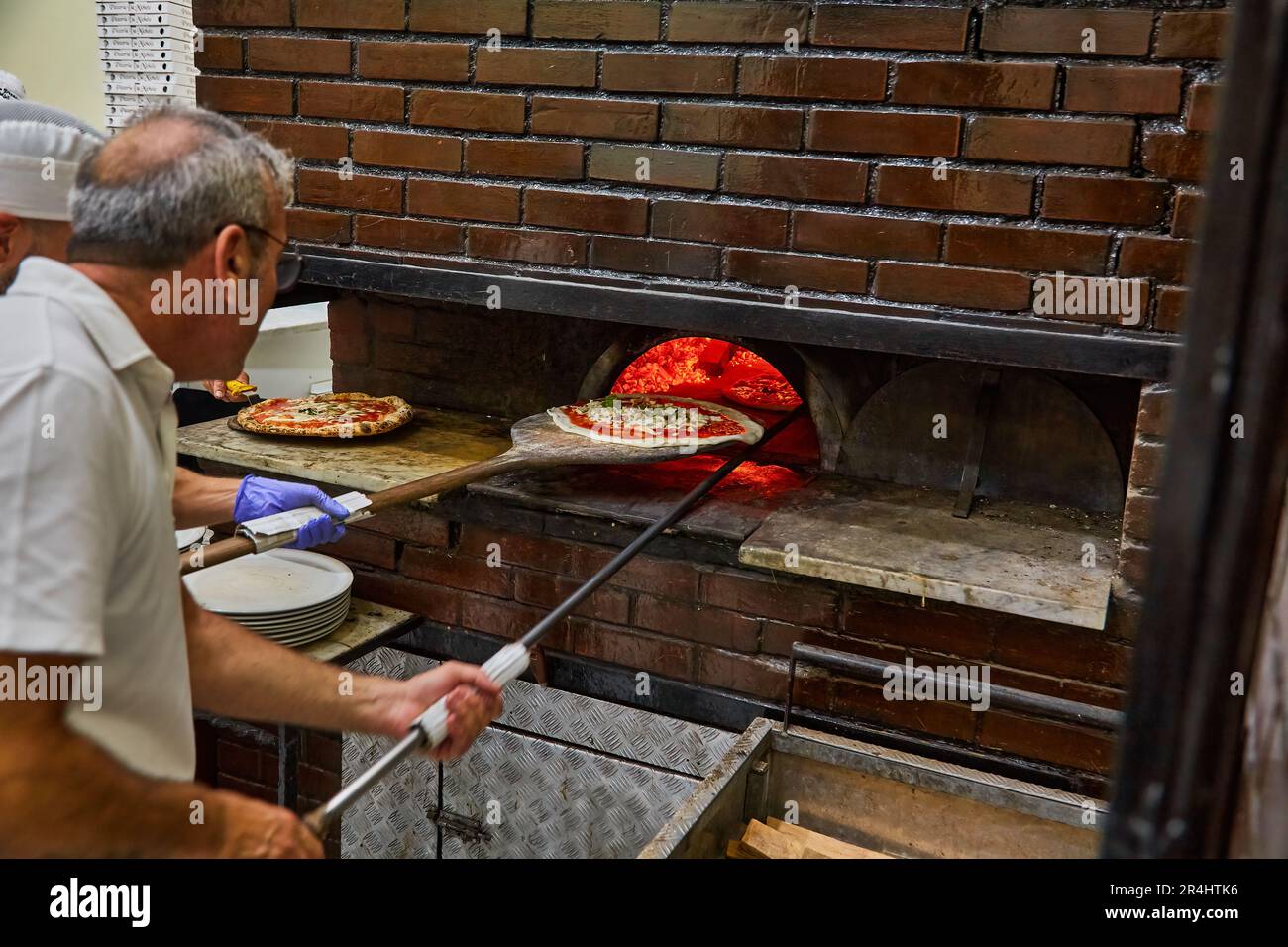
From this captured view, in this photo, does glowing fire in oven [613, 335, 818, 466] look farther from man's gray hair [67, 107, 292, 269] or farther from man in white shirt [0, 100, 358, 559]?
man's gray hair [67, 107, 292, 269]

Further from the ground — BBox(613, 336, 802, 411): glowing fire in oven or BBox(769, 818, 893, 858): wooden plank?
BBox(613, 336, 802, 411): glowing fire in oven

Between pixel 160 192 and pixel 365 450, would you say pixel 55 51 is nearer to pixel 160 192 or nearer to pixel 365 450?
pixel 365 450

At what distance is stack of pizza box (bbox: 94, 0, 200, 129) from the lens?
6.09m

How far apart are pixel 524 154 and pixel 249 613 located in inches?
55.4

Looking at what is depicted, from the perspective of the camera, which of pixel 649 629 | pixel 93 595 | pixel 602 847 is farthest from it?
pixel 602 847

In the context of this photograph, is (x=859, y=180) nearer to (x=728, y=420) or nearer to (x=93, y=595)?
(x=728, y=420)

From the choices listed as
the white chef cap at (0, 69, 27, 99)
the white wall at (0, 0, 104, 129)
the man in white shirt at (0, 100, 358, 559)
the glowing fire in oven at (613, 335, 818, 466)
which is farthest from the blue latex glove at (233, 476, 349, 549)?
the white wall at (0, 0, 104, 129)

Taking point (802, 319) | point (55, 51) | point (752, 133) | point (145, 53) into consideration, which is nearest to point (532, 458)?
point (802, 319)

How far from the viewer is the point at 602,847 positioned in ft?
10.4

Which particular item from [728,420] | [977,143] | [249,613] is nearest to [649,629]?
[728,420]

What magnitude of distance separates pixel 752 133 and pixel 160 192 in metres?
1.44

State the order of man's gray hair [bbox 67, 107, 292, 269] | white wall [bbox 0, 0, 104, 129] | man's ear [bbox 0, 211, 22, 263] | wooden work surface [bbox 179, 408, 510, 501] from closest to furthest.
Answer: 1. man's gray hair [bbox 67, 107, 292, 269]
2. man's ear [bbox 0, 211, 22, 263]
3. wooden work surface [bbox 179, 408, 510, 501]
4. white wall [bbox 0, 0, 104, 129]

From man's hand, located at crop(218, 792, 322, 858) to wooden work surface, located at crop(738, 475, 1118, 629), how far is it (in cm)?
121

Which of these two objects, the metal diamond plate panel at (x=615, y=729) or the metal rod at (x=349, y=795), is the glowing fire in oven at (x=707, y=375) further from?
the metal rod at (x=349, y=795)
